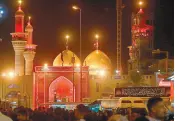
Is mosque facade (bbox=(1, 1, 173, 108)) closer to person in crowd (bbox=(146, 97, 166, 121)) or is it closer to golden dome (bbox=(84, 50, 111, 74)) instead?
golden dome (bbox=(84, 50, 111, 74))

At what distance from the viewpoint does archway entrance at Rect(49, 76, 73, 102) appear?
4916 centimetres

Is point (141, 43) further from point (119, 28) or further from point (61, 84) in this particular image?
point (61, 84)

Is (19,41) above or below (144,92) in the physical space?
above

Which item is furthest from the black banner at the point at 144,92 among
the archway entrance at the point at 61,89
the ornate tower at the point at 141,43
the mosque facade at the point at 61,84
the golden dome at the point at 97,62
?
the ornate tower at the point at 141,43

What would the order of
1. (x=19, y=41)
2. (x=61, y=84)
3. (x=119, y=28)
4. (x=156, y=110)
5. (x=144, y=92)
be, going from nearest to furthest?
1. (x=156, y=110)
2. (x=144, y=92)
3. (x=61, y=84)
4. (x=19, y=41)
5. (x=119, y=28)

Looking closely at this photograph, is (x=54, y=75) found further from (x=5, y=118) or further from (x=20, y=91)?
(x=5, y=118)

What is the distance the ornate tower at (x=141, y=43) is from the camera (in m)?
55.1

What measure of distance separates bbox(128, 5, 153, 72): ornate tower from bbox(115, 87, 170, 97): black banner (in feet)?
89.4

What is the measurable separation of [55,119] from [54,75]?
38.1 metres

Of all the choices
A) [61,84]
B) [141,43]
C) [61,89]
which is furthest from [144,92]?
[141,43]

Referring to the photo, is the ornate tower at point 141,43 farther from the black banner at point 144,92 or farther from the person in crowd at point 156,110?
the person in crowd at point 156,110

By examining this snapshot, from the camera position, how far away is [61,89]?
164ft

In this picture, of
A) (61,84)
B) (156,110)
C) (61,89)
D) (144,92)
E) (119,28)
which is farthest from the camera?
(119,28)

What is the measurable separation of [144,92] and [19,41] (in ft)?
90.8
